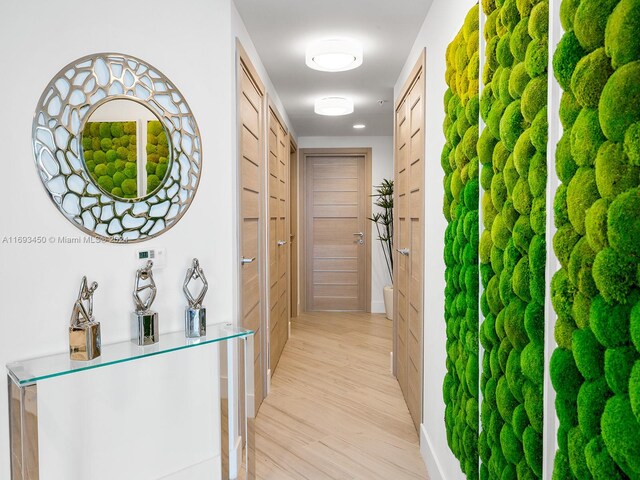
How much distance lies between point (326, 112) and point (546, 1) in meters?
3.11

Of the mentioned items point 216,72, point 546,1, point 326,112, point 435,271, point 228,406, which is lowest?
point 228,406

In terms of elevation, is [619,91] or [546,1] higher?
[546,1]

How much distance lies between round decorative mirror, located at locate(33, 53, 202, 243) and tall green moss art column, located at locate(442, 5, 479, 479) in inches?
41.7

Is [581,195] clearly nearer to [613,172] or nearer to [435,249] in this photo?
[613,172]

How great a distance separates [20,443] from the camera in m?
1.47

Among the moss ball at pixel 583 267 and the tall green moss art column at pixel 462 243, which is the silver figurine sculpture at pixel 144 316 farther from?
the moss ball at pixel 583 267

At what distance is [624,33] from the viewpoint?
2.36 feet

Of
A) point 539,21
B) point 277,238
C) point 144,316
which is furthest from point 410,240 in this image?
point 539,21

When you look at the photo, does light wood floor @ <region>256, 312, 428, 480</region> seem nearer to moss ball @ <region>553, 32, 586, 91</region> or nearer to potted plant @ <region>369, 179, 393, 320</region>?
potted plant @ <region>369, 179, 393, 320</region>

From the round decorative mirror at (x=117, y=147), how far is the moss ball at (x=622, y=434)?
5.48 feet

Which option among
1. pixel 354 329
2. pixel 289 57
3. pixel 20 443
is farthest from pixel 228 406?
pixel 354 329

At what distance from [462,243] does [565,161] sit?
2.59ft

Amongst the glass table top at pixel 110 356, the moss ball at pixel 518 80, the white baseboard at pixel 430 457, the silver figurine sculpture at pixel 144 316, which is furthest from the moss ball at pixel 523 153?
the white baseboard at pixel 430 457

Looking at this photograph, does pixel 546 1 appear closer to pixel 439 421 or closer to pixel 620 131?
pixel 620 131
